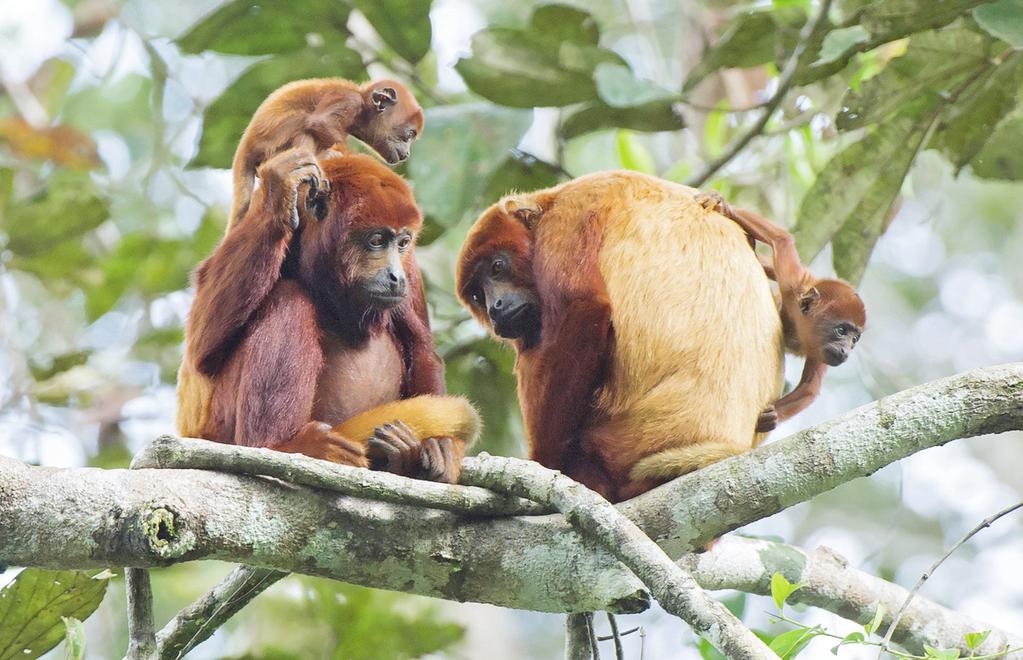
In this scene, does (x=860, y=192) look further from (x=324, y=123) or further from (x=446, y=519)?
(x=446, y=519)

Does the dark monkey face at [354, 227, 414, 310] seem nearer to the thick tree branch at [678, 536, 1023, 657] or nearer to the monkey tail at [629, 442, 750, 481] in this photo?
the monkey tail at [629, 442, 750, 481]

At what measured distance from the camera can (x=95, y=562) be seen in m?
3.08

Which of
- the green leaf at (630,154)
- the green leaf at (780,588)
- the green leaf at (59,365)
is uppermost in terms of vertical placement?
the green leaf at (780,588)

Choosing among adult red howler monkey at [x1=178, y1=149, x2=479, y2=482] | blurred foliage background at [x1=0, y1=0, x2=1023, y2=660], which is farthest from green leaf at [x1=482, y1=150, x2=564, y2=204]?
adult red howler monkey at [x1=178, y1=149, x2=479, y2=482]

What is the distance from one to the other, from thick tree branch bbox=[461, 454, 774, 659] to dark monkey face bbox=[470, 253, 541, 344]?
103 cm

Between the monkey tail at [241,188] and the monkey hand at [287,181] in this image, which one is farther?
the monkey tail at [241,188]

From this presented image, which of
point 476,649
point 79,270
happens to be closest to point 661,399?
point 79,270

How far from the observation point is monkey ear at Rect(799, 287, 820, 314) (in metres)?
4.52

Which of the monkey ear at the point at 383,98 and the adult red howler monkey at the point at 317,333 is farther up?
the monkey ear at the point at 383,98

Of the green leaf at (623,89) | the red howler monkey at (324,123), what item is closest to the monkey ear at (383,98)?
the red howler monkey at (324,123)

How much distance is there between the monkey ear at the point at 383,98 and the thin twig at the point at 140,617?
2514mm

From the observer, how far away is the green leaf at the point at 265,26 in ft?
19.4

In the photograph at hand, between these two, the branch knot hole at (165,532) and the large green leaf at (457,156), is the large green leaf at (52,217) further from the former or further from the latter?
the branch knot hole at (165,532)

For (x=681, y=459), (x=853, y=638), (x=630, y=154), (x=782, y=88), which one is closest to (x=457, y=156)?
(x=782, y=88)
